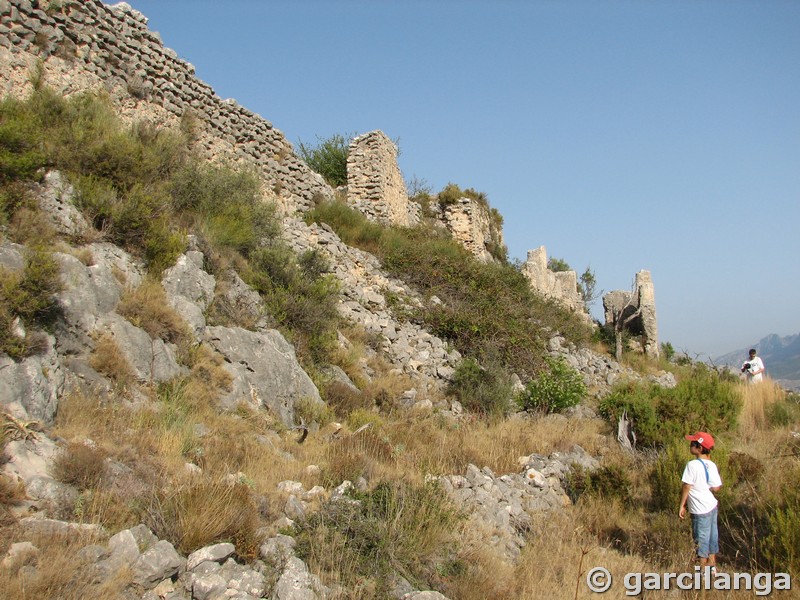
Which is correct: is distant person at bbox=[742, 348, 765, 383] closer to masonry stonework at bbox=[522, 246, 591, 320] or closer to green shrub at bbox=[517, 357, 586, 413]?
green shrub at bbox=[517, 357, 586, 413]

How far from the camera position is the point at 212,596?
12.2 ft

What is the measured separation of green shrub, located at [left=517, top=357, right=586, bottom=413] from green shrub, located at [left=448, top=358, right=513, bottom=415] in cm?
48

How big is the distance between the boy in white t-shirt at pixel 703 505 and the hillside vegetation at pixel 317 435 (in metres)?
0.32

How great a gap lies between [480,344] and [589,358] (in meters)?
4.54

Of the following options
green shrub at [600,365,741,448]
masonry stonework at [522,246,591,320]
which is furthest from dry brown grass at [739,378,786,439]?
masonry stonework at [522,246,591,320]

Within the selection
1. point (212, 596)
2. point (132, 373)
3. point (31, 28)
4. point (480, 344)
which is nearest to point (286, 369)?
point (132, 373)

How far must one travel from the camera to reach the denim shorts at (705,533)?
18.3ft

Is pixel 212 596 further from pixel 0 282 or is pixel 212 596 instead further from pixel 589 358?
pixel 589 358

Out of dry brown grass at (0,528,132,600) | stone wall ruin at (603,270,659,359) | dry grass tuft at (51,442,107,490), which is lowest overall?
dry brown grass at (0,528,132,600)

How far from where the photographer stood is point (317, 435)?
7.16m

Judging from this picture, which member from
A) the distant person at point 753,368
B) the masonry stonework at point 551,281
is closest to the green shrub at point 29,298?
the distant person at point 753,368

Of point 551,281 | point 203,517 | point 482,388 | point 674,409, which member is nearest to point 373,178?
point 551,281

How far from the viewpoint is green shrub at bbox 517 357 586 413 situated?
10.8 meters

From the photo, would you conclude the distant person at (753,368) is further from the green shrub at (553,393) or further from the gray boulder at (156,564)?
the gray boulder at (156,564)
